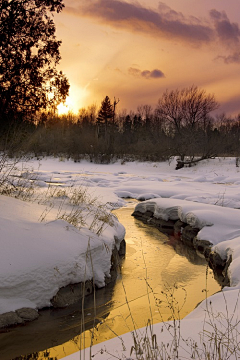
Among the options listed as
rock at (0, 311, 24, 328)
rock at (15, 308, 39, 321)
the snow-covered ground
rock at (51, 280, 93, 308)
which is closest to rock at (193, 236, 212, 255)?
the snow-covered ground

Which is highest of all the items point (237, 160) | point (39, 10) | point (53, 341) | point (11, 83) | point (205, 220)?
point (39, 10)

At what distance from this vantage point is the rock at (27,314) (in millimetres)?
3770

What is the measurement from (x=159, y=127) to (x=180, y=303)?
4499 centimetres

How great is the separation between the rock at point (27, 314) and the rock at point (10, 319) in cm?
5

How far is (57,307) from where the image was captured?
4.16 metres

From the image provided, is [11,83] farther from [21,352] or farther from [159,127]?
[159,127]

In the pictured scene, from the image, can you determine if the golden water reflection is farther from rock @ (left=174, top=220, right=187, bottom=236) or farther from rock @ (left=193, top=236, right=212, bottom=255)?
rock @ (left=174, top=220, right=187, bottom=236)

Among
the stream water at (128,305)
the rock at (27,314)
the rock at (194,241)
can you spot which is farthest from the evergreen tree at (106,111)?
the rock at (27,314)

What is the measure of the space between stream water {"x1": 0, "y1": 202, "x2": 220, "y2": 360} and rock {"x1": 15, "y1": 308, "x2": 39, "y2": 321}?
67mm

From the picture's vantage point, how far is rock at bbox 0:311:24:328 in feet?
11.7

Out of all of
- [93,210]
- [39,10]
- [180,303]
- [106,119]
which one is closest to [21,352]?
[180,303]

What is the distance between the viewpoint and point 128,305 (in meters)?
2.93

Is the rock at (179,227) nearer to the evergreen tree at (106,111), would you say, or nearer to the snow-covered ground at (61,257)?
the snow-covered ground at (61,257)

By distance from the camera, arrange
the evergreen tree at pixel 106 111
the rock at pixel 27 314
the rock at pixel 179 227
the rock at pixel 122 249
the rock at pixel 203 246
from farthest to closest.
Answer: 1. the evergreen tree at pixel 106 111
2. the rock at pixel 179 227
3. the rock at pixel 203 246
4. the rock at pixel 122 249
5. the rock at pixel 27 314
